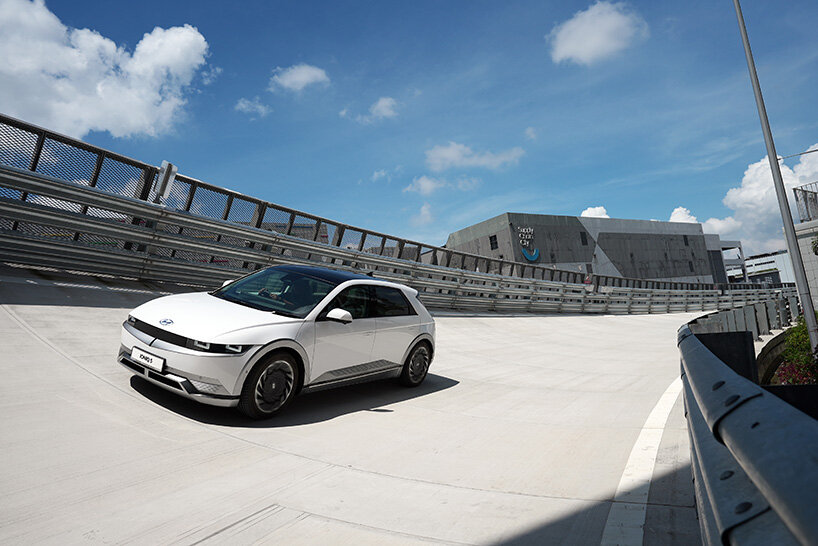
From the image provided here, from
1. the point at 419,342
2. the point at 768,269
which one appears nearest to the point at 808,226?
the point at 419,342

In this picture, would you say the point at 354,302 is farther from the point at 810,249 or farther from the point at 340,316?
the point at 810,249

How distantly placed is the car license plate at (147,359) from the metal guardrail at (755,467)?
4252mm

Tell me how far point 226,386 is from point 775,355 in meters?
17.1

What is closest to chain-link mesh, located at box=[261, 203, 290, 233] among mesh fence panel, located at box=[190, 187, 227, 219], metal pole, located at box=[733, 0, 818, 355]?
mesh fence panel, located at box=[190, 187, 227, 219]

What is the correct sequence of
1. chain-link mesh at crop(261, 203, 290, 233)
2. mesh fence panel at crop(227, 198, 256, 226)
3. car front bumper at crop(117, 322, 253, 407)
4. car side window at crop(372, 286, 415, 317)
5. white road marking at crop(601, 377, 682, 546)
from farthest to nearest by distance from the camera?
chain-link mesh at crop(261, 203, 290, 233)
mesh fence panel at crop(227, 198, 256, 226)
car side window at crop(372, 286, 415, 317)
car front bumper at crop(117, 322, 253, 407)
white road marking at crop(601, 377, 682, 546)

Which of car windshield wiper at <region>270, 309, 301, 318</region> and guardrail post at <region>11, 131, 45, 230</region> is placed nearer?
car windshield wiper at <region>270, 309, 301, 318</region>

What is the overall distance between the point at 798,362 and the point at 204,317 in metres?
13.4

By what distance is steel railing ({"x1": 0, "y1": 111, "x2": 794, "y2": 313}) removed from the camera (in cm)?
767

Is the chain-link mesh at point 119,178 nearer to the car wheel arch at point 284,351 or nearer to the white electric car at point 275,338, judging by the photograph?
the white electric car at point 275,338

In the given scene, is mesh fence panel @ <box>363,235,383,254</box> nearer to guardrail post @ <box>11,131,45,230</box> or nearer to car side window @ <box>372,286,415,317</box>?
car side window @ <box>372,286,415,317</box>

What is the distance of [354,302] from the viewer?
589 centimetres

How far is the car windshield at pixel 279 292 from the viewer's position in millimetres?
5336

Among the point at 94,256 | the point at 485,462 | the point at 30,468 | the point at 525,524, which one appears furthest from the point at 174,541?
the point at 94,256

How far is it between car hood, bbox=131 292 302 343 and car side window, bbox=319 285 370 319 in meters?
0.62
